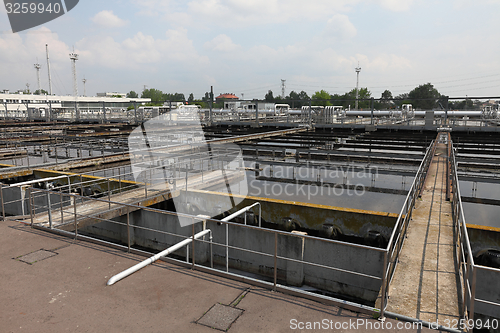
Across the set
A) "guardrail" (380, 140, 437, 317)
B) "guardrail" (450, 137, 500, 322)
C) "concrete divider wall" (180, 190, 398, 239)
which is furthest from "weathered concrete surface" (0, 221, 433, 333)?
"concrete divider wall" (180, 190, 398, 239)

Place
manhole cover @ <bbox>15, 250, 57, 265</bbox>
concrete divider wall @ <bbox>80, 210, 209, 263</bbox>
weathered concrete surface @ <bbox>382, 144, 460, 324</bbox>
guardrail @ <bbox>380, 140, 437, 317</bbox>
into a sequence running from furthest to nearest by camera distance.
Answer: concrete divider wall @ <bbox>80, 210, 209, 263</bbox>
manhole cover @ <bbox>15, 250, 57, 265</bbox>
weathered concrete surface @ <bbox>382, 144, 460, 324</bbox>
guardrail @ <bbox>380, 140, 437, 317</bbox>

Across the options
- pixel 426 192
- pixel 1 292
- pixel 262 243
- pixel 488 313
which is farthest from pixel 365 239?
pixel 1 292

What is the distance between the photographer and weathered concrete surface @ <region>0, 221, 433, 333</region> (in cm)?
502

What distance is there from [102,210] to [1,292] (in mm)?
5755

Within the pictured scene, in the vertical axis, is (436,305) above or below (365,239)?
above

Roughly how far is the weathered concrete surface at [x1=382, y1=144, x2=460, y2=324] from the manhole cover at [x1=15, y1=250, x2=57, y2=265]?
23.2 ft

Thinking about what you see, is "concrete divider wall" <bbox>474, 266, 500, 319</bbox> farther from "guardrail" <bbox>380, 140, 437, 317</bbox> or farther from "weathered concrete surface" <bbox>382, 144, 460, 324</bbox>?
"guardrail" <bbox>380, 140, 437, 317</bbox>

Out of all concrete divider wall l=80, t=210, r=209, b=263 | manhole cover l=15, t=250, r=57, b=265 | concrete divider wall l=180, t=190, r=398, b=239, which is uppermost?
manhole cover l=15, t=250, r=57, b=265

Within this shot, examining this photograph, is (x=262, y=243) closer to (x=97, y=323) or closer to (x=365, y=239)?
(x=365, y=239)

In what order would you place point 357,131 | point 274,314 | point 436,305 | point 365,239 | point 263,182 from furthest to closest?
point 357,131 → point 263,182 → point 365,239 → point 436,305 → point 274,314

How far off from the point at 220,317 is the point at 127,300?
169 centimetres

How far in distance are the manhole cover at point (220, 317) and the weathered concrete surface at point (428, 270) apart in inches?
105

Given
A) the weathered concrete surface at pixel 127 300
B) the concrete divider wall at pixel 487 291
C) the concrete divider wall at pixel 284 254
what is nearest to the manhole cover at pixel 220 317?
the weathered concrete surface at pixel 127 300

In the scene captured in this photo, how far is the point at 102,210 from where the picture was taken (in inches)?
457
